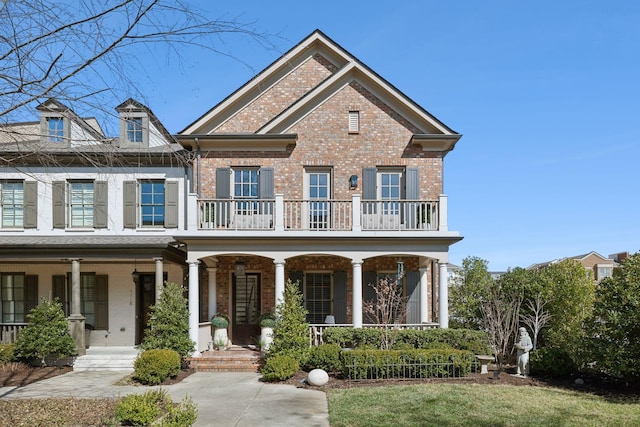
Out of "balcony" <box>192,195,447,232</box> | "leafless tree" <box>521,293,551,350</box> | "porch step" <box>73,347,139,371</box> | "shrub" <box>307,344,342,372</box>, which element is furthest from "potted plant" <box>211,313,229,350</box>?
"leafless tree" <box>521,293,551,350</box>

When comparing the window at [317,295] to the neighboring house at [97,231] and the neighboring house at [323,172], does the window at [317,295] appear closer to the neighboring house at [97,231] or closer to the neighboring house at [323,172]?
the neighboring house at [323,172]

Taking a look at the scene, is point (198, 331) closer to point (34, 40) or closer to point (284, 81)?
point (284, 81)

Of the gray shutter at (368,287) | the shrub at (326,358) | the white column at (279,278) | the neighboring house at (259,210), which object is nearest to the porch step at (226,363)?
the neighboring house at (259,210)

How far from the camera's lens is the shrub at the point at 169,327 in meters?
14.1

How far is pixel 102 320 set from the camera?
18.3m

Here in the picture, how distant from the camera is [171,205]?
1792 cm

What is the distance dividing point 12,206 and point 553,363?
1798 centimetres

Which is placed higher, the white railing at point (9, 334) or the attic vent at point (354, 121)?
the attic vent at point (354, 121)

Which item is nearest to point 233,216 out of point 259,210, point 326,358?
point 259,210

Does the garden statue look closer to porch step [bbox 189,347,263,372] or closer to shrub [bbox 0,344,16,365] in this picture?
porch step [bbox 189,347,263,372]

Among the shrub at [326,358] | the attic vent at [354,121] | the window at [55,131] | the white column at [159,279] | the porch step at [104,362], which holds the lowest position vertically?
the porch step at [104,362]

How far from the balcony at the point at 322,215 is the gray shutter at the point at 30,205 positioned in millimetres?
6254

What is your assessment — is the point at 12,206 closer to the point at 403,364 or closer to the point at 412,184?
the point at 412,184

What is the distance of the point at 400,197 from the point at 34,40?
13983 millimetres
